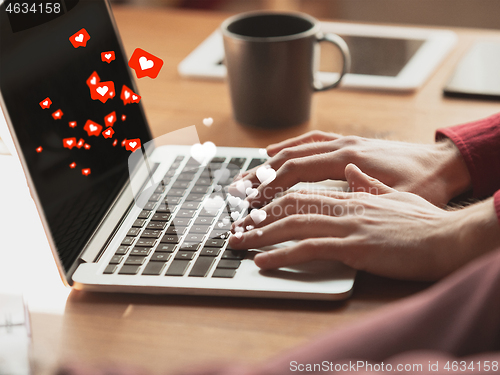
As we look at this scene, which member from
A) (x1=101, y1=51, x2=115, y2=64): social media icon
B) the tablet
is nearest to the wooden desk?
(x1=101, y1=51, x2=115, y2=64): social media icon

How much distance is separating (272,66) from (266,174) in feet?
0.73

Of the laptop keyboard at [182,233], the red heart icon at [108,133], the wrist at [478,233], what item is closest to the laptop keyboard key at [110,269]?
the laptop keyboard at [182,233]

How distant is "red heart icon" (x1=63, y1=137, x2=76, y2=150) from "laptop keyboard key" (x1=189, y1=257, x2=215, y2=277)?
21cm

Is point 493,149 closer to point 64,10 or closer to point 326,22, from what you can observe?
point 64,10

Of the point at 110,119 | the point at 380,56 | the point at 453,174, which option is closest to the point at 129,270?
the point at 110,119

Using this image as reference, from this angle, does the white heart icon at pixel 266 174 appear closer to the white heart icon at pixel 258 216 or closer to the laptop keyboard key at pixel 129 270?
the white heart icon at pixel 258 216

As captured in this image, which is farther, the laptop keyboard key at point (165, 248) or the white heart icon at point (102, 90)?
the white heart icon at point (102, 90)

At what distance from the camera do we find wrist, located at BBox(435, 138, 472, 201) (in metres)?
0.62

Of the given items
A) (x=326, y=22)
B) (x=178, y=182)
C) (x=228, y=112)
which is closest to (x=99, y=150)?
(x=178, y=182)

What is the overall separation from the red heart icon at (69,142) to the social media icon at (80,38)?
0.43ft

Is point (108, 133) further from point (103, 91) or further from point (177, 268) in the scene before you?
point (177, 268)

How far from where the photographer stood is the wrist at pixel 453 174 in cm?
62

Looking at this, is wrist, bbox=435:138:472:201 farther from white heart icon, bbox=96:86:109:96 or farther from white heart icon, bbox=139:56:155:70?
white heart icon, bbox=139:56:155:70

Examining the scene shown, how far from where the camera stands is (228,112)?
2.97 ft
